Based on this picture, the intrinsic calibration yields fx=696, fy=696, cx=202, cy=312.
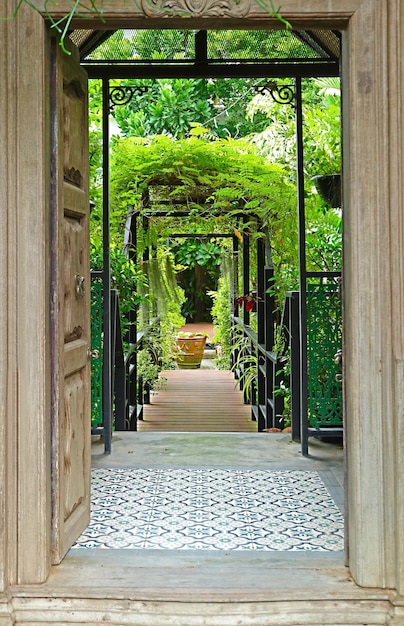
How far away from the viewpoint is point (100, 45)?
Answer: 14.6ft

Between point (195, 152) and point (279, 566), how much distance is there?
178 inches

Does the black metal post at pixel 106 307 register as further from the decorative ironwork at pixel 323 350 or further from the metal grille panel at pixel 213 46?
the decorative ironwork at pixel 323 350

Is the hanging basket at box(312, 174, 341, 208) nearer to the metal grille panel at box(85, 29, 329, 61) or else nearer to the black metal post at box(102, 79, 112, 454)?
the metal grille panel at box(85, 29, 329, 61)

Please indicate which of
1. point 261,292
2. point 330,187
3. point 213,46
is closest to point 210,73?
point 213,46

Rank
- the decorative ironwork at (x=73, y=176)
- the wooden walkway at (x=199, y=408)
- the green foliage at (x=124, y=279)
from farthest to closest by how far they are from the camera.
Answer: the wooden walkway at (x=199, y=408) → the green foliage at (x=124, y=279) → the decorative ironwork at (x=73, y=176)

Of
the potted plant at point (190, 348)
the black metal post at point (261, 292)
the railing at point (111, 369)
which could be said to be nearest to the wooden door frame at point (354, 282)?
the railing at point (111, 369)

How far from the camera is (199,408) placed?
885 centimetres

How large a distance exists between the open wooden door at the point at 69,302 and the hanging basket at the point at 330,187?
78.1 inches

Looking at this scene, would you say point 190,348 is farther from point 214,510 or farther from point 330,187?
point 214,510

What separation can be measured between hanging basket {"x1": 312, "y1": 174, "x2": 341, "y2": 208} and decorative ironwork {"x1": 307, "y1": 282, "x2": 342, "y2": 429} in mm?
594

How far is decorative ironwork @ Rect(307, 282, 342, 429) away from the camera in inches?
184

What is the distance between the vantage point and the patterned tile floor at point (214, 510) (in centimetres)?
306

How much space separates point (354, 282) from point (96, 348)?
2.51 m

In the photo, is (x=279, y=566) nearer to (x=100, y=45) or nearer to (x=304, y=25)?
(x=304, y=25)
